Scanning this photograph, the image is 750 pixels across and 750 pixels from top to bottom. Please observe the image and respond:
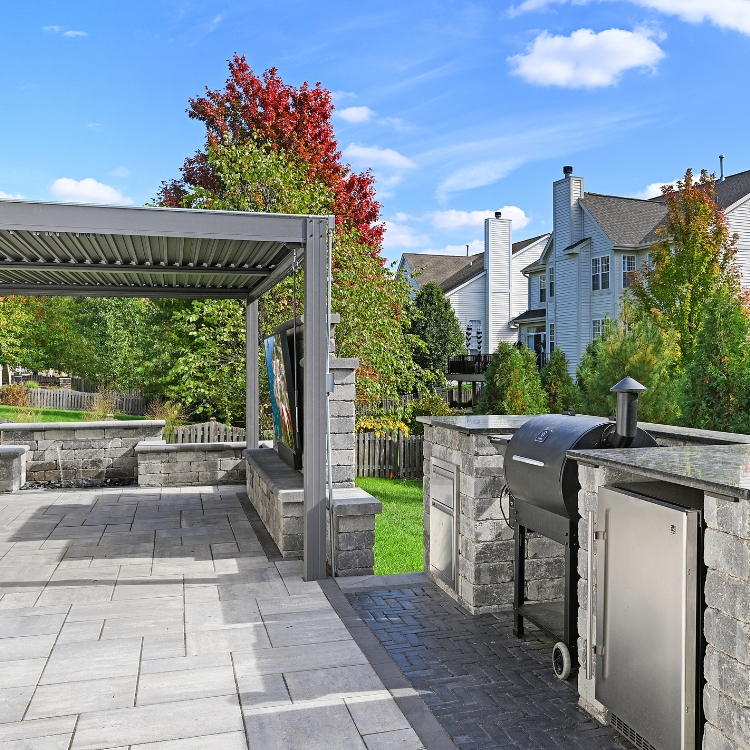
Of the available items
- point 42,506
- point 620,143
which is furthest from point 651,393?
point 620,143

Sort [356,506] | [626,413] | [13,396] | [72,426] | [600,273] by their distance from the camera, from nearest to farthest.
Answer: [626,413] → [356,506] → [72,426] → [600,273] → [13,396]

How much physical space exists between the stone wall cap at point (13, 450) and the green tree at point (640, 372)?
9583 millimetres

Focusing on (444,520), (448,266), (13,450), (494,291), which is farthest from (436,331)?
(444,520)

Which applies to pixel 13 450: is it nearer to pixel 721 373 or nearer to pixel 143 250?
pixel 143 250

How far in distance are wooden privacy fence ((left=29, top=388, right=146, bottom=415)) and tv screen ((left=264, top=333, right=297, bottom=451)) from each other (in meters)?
21.3

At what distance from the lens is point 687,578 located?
9.68 feet

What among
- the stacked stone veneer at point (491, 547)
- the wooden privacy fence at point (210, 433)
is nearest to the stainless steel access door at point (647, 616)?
the stacked stone veneer at point (491, 547)

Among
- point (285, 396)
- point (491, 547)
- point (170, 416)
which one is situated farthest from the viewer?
point (170, 416)

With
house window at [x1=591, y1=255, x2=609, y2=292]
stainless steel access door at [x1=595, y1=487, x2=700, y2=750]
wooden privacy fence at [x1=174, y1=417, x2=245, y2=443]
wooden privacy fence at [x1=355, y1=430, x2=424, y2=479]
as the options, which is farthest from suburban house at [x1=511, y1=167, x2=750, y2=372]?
stainless steel access door at [x1=595, y1=487, x2=700, y2=750]

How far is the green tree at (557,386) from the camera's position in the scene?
726 inches

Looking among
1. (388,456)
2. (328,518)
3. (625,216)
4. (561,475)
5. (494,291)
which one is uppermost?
(625,216)

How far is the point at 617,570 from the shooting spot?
344 cm

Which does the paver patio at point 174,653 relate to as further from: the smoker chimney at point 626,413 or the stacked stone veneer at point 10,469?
the stacked stone veneer at point 10,469

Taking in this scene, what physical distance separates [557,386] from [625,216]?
1182 centimetres
